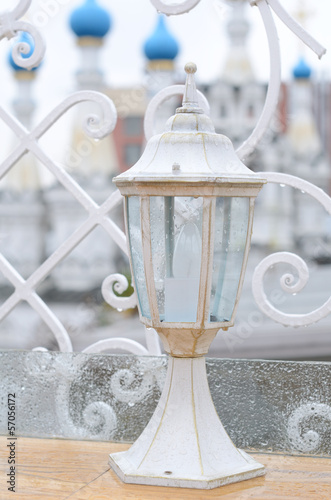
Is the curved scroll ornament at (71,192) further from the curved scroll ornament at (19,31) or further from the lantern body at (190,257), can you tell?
the lantern body at (190,257)

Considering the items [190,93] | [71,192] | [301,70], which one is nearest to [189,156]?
[190,93]

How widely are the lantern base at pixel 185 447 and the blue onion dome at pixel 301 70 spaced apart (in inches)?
580

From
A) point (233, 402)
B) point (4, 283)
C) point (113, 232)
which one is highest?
point (4, 283)

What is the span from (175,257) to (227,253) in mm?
76

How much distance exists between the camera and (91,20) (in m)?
11.6

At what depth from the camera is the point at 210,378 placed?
1329 millimetres

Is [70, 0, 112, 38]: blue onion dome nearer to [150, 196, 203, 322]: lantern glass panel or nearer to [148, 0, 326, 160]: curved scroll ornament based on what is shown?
[148, 0, 326, 160]: curved scroll ornament

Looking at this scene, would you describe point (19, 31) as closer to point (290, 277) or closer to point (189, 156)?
point (189, 156)

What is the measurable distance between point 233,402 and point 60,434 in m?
0.31

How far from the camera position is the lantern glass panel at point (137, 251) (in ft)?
3.71

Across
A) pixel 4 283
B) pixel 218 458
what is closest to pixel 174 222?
pixel 218 458

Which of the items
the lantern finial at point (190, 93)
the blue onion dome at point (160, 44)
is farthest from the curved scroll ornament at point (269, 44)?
the blue onion dome at point (160, 44)

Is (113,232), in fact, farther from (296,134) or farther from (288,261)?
(296,134)

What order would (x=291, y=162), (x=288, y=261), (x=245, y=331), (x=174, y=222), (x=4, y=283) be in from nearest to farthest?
(x=174, y=222) → (x=288, y=261) → (x=245, y=331) → (x=4, y=283) → (x=291, y=162)
